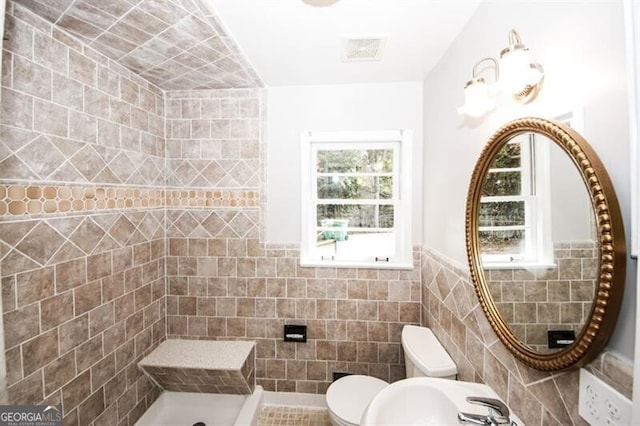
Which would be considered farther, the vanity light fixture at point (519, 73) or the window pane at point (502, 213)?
the window pane at point (502, 213)

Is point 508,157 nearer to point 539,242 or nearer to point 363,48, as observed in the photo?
point 539,242

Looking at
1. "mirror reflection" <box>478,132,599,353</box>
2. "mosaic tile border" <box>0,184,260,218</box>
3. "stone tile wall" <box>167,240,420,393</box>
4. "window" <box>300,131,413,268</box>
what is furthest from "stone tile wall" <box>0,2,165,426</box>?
"mirror reflection" <box>478,132,599,353</box>

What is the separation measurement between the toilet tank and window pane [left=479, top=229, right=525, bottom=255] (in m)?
0.72

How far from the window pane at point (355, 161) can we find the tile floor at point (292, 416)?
1.90m

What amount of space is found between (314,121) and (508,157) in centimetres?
142

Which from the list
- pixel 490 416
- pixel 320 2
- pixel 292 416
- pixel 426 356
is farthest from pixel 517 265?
pixel 292 416

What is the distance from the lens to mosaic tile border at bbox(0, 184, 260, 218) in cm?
117

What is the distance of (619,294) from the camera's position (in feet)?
2.09

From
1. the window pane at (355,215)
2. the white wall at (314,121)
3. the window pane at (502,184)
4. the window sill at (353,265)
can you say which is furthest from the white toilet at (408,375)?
the window pane at (502,184)

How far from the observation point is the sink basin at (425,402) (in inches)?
40.4

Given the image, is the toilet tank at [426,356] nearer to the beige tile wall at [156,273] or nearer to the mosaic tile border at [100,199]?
the beige tile wall at [156,273]

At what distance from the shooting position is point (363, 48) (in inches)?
63.0

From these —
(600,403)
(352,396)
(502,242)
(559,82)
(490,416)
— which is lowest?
(352,396)

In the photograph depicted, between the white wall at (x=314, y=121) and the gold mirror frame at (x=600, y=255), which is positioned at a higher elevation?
the white wall at (x=314, y=121)
